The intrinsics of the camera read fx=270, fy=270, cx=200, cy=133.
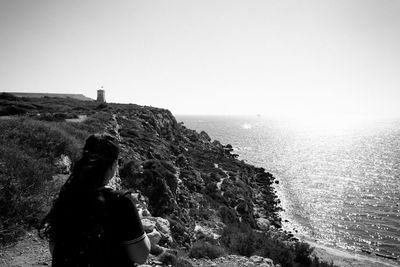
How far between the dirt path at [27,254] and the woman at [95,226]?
16.7 feet

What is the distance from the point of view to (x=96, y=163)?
103 inches

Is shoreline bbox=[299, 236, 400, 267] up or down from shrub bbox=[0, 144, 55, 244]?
down

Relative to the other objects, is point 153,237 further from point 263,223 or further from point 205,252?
point 263,223

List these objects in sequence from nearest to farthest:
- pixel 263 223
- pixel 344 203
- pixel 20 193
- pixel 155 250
Answer: pixel 20 193, pixel 155 250, pixel 263 223, pixel 344 203

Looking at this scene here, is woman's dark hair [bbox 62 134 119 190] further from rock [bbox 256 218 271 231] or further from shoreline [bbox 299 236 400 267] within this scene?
rock [bbox 256 218 271 231]

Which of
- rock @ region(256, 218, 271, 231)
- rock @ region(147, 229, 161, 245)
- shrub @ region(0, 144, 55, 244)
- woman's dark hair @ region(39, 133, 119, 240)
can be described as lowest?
rock @ region(256, 218, 271, 231)

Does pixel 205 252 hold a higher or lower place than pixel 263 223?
higher

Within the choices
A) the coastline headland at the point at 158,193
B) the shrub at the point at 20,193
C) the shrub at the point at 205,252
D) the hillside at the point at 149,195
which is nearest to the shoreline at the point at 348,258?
the coastline headland at the point at 158,193

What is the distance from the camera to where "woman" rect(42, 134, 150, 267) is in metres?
2.48

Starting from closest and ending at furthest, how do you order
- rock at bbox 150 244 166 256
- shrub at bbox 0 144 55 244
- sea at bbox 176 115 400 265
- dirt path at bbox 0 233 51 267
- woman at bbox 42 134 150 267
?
woman at bbox 42 134 150 267 < dirt path at bbox 0 233 51 267 < shrub at bbox 0 144 55 244 < rock at bbox 150 244 166 256 < sea at bbox 176 115 400 265

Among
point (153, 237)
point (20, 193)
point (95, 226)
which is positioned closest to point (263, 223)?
point (153, 237)

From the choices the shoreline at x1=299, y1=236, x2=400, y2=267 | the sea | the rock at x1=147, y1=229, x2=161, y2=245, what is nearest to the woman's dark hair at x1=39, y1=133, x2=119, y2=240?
the rock at x1=147, y1=229, x2=161, y2=245

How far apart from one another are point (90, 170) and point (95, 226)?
0.52 metres

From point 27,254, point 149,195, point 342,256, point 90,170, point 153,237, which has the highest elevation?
point 90,170
